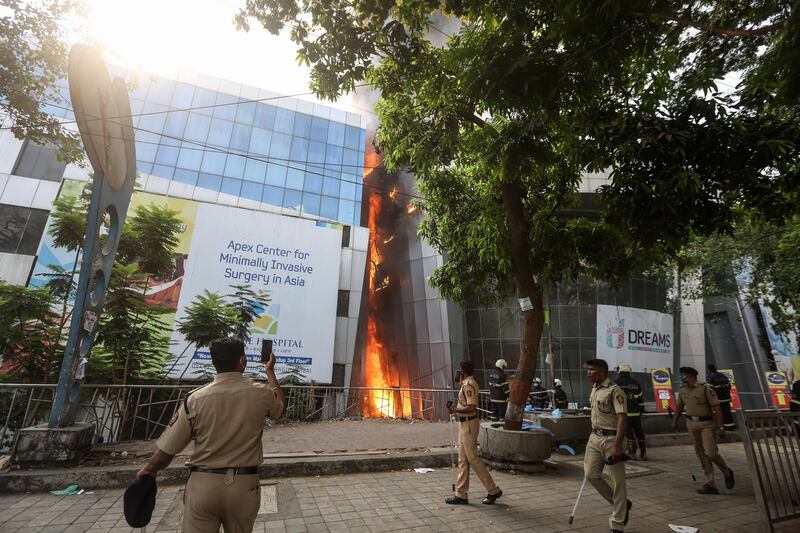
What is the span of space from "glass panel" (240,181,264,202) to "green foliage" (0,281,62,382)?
1443 centimetres

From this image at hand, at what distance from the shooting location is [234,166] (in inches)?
942

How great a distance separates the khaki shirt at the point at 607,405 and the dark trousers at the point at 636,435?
15.9 feet

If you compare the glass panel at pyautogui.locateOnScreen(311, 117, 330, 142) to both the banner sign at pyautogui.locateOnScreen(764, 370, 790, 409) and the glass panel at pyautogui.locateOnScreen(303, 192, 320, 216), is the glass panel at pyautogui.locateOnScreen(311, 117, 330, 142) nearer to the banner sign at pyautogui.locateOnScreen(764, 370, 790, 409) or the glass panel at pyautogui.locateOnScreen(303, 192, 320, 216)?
the glass panel at pyautogui.locateOnScreen(303, 192, 320, 216)

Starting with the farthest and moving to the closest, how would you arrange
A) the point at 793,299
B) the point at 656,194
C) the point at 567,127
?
the point at 793,299, the point at 567,127, the point at 656,194

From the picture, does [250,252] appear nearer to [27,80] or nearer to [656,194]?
[27,80]

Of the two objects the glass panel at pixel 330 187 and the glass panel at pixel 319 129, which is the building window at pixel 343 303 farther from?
the glass panel at pixel 319 129

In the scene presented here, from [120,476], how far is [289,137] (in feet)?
77.6

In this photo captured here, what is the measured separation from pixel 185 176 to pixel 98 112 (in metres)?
19.1

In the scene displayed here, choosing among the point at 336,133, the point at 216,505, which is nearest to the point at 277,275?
the point at 336,133

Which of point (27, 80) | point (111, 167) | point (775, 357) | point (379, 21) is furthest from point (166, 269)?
point (775, 357)

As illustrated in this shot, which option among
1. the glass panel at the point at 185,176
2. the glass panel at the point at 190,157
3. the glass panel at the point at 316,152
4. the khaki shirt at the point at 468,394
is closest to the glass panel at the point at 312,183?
the glass panel at the point at 316,152

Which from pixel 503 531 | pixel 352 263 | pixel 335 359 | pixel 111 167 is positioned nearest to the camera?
pixel 503 531

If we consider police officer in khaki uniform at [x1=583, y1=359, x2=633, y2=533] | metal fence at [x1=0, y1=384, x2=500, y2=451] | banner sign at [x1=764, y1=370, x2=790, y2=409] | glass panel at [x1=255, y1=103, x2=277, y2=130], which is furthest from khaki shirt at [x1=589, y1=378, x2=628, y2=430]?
glass panel at [x1=255, y1=103, x2=277, y2=130]

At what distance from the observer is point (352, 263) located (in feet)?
75.8
